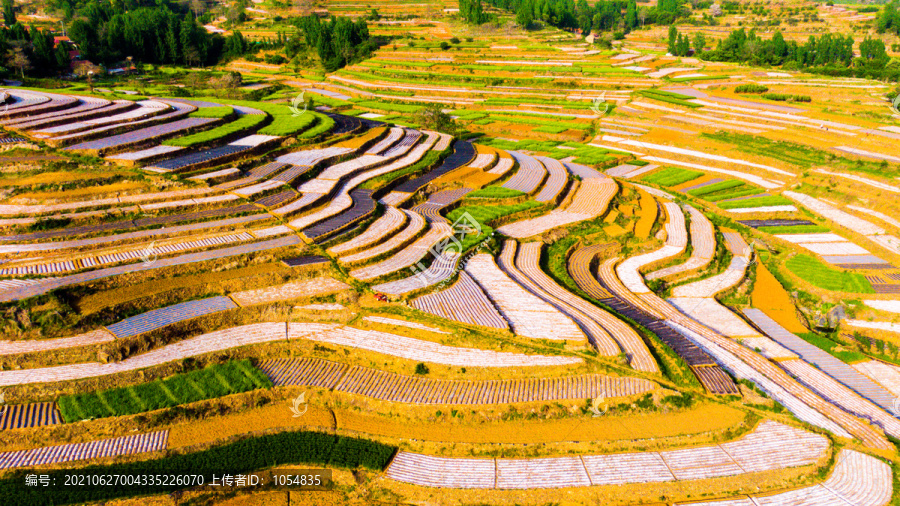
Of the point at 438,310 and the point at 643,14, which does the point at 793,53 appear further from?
the point at 438,310

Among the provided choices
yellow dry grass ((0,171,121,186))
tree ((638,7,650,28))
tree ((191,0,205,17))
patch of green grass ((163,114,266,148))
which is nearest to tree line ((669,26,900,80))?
tree ((638,7,650,28))

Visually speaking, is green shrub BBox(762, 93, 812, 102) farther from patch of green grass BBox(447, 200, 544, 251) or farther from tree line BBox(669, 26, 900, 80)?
patch of green grass BBox(447, 200, 544, 251)

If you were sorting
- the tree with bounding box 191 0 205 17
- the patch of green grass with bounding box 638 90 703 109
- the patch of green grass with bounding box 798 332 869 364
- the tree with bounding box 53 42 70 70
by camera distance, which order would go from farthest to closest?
the tree with bounding box 191 0 205 17 < the tree with bounding box 53 42 70 70 < the patch of green grass with bounding box 638 90 703 109 < the patch of green grass with bounding box 798 332 869 364

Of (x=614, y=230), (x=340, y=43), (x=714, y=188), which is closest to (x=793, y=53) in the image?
(x=714, y=188)

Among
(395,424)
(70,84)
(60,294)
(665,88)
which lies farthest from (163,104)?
(665,88)

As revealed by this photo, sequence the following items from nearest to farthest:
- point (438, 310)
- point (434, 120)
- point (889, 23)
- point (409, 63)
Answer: point (438, 310) → point (434, 120) → point (409, 63) → point (889, 23)

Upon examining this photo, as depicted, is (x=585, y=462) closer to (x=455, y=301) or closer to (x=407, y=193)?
(x=455, y=301)
